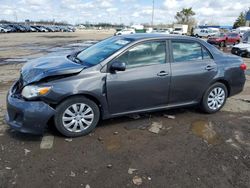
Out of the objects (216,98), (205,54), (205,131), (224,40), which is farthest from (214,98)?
(224,40)

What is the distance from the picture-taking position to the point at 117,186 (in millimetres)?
3166

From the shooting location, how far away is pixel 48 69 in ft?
13.9

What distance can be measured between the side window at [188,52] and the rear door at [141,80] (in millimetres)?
262

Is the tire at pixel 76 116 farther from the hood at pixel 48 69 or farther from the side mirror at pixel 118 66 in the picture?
the side mirror at pixel 118 66

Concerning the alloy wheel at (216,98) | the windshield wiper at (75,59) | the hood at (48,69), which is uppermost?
the windshield wiper at (75,59)

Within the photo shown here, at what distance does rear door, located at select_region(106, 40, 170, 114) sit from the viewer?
4441mm

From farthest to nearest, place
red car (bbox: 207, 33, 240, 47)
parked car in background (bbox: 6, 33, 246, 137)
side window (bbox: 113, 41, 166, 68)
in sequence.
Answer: red car (bbox: 207, 33, 240, 47), side window (bbox: 113, 41, 166, 68), parked car in background (bbox: 6, 33, 246, 137)

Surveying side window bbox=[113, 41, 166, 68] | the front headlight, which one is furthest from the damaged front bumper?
side window bbox=[113, 41, 166, 68]

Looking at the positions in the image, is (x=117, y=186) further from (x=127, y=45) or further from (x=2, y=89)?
(x=2, y=89)

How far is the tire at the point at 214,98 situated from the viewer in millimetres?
5500

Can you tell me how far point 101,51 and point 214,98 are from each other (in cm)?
254

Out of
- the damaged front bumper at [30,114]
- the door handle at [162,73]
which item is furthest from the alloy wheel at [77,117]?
A: the door handle at [162,73]

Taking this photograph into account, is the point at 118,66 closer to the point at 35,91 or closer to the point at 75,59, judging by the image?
the point at 75,59

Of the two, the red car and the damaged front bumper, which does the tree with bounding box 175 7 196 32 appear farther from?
the damaged front bumper
